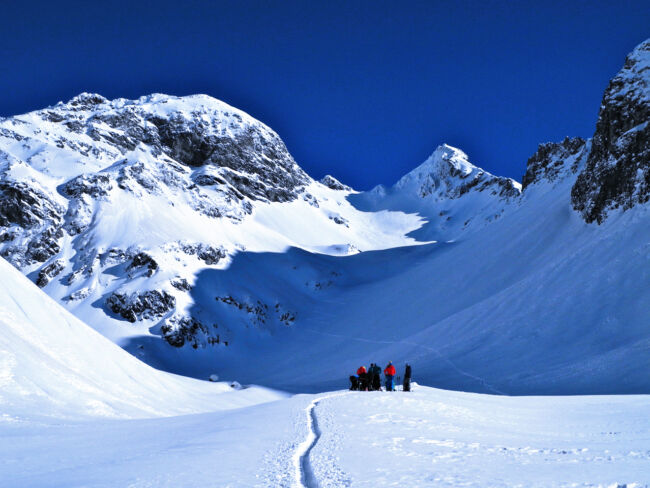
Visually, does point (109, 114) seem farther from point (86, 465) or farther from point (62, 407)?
point (86, 465)

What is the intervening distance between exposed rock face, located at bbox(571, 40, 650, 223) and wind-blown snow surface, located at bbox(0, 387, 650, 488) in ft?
177

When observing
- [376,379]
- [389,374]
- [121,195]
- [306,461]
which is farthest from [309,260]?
[306,461]

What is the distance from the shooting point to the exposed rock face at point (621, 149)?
61344mm

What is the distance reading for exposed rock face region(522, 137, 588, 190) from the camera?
115 m

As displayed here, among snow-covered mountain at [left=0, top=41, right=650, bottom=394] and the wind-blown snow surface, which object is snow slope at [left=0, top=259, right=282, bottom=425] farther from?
snow-covered mountain at [left=0, top=41, right=650, bottom=394]

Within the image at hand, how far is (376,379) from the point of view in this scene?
29.0 m

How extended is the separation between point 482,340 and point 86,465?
47.1 meters

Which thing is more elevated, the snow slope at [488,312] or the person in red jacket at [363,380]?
the snow slope at [488,312]

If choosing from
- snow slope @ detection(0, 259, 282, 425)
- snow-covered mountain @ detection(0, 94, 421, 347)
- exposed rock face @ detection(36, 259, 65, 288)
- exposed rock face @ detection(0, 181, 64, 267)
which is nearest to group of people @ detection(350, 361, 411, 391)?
snow slope @ detection(0, 259, 282, 425)

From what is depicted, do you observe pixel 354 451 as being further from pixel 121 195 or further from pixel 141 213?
pixel 121 195

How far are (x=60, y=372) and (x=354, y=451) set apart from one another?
20.8 metres

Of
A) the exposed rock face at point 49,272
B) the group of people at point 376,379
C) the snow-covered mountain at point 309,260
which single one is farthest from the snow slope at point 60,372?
the exposed rock face at point 49,272

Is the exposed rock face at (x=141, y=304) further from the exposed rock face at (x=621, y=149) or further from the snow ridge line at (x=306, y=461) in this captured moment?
the snow ridge line at (x=306, y=461)

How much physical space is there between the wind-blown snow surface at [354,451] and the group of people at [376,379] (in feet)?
35.7
